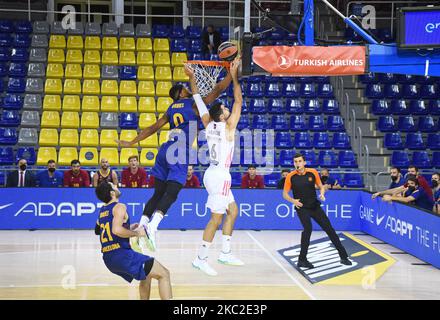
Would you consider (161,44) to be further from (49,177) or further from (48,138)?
(49,177)

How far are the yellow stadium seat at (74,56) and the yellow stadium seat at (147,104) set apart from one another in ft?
8.04

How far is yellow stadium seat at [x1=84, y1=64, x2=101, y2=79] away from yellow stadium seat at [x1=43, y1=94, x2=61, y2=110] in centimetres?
122

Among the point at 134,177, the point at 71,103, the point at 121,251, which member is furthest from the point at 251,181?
the point at 121,251

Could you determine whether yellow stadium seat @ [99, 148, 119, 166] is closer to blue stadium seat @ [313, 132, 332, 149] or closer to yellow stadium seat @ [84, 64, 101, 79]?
yellow stadium seat @ [84, 64, 101, 79]

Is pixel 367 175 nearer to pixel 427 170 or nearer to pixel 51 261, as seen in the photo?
pixel 427 170

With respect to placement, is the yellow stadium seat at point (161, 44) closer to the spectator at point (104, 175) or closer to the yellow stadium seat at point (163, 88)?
the yellow stadium seat at point (163, 88)

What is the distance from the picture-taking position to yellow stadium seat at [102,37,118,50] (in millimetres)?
22531

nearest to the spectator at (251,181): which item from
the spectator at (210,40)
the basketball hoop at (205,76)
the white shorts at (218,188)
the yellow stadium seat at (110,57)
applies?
the spectator at (210,40)

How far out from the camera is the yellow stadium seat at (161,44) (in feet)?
75.0

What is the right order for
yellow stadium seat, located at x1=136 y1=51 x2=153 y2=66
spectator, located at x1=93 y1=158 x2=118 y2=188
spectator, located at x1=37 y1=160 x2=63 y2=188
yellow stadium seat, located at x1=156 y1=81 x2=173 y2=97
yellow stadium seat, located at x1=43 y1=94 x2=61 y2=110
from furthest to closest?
yellow stadium seat, located at x1=136 y1=51 x2=153 y2=66
yellow stadium seat, located at x1=156 y1=81 x2=173 y2=97
yellow stadium seat, located at x1=43 y1=94 x2=61 y2=110
spectator, located at x1=37 y1=160 x2=63 y2=188
spectator, located at x1=93 y1=158 x2=118 y2=188

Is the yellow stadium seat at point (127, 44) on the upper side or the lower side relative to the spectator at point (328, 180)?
upper

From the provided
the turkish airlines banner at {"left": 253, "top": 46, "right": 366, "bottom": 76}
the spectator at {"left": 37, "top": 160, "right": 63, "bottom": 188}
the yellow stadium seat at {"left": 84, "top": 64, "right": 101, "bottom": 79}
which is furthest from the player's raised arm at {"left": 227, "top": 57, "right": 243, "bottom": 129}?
the yellow stadium seat at {"left": 84, "top": 64, "right": 101, "bottom": 79}

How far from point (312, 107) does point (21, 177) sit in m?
8.41

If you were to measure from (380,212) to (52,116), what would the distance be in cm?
925
